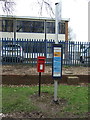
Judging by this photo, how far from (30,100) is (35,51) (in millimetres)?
5776

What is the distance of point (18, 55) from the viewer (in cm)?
1153

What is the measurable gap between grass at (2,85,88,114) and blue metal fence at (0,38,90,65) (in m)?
4.30

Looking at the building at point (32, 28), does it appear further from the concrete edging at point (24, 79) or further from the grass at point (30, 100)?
the grass at point (30, 100)

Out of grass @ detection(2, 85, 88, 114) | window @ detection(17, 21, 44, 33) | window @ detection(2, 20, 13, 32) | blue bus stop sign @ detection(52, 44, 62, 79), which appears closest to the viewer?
grass @ detection(2, 85, 88, 114)

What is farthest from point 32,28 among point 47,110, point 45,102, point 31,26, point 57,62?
point 47,110

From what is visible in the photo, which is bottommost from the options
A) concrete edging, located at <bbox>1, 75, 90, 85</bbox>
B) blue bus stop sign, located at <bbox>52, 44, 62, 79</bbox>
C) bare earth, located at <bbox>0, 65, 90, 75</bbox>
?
concrete edging, located at <bbox>1, 75, 90, 85</bbox>

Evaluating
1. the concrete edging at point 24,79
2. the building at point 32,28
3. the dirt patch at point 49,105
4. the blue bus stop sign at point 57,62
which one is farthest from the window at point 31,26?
the blue bus stop sign at point 57,62

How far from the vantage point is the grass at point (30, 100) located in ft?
17.7

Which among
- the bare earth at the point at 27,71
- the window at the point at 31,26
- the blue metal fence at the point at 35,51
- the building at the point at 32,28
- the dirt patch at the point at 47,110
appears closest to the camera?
the dirt patch at the point at 47,110

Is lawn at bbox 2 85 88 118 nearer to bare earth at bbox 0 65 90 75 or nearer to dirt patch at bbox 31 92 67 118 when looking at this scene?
dirt patch at bbox 31 92 67 118

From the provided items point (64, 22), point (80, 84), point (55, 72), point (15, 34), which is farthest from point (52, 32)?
point (55, 72)

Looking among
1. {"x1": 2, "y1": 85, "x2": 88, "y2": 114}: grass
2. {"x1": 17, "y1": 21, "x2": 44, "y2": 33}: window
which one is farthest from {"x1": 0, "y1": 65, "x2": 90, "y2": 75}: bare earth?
{"x1": 17, "y1": 21, "x2": 44, "y2": 33}: window

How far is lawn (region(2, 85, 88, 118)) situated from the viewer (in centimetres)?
525

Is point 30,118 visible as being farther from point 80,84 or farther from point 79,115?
point 80,84
